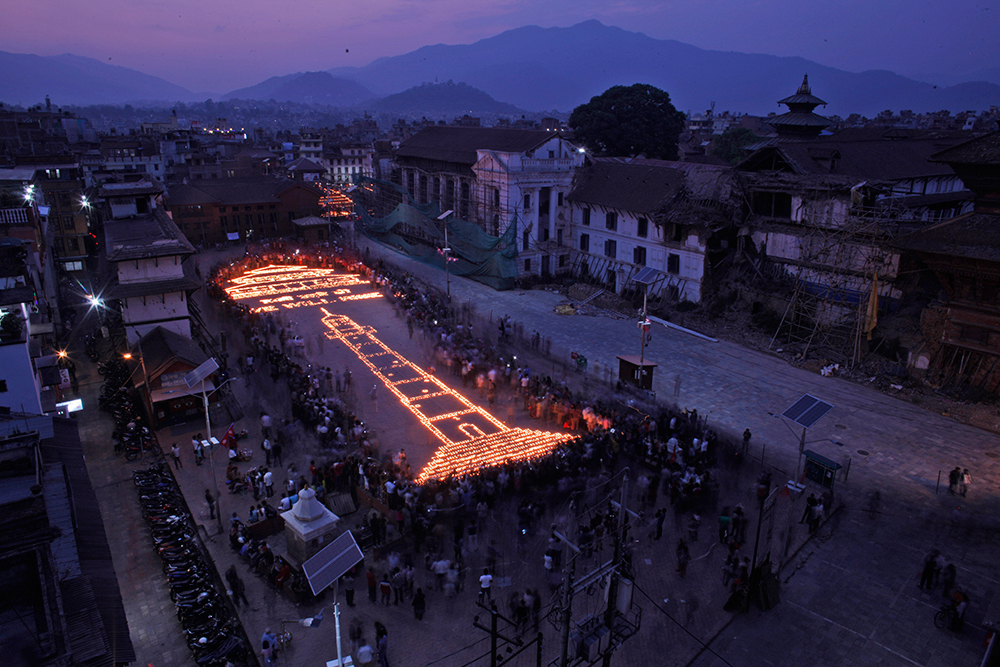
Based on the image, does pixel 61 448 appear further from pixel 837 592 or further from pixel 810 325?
pixel 810 325

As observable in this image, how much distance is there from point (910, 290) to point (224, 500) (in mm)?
30962

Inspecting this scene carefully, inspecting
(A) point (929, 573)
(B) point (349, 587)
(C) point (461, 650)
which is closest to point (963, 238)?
(A) point (929, 573)

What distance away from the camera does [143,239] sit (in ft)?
97.1

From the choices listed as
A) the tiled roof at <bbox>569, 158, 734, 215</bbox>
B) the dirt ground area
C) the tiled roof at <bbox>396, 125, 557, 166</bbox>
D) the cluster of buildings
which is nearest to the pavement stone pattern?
the dirt ground area

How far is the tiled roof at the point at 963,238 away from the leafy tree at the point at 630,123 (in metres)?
38.1

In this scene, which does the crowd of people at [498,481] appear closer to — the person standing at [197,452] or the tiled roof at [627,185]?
the person standing at [197,452]

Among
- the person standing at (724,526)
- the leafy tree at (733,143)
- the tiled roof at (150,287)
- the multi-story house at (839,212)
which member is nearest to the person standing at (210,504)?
the tiled roof at (150,287)

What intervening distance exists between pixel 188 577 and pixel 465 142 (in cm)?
4781

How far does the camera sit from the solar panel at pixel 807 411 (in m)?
18.8

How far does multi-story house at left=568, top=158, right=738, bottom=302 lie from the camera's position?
126ft

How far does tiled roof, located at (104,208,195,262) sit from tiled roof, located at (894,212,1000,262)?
32.0m

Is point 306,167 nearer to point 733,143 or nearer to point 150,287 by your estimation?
point 733,143

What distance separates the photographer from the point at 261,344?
102ft

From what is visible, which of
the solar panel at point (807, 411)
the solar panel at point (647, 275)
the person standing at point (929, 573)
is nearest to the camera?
the person standing at point (929, 573)
